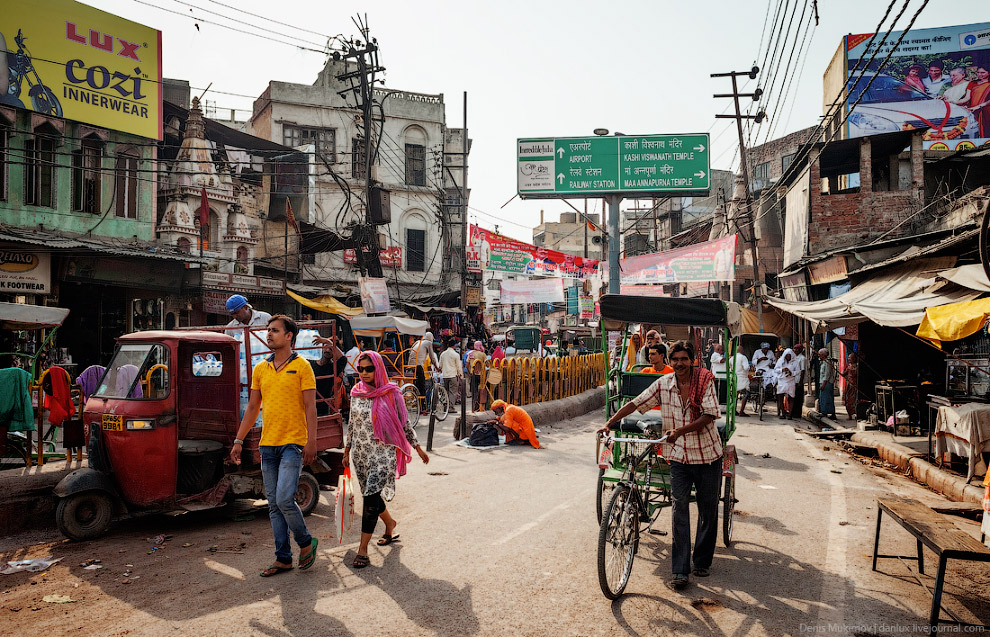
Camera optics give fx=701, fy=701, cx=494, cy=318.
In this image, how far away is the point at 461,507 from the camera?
7684 mm

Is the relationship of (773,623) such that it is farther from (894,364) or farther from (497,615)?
(894,364)

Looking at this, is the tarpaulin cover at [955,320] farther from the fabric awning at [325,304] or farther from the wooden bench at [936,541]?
the fabric awning at [325,304]

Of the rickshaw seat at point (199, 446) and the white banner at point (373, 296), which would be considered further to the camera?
the white banner at point (373, 296)

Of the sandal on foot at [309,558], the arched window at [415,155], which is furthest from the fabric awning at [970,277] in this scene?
the arched window at [415,155]

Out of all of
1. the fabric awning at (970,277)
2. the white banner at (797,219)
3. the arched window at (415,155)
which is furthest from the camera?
the arched window at (415,155)

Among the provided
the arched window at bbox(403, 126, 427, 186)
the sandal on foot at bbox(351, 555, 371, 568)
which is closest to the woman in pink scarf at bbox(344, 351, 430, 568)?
the sandal on foot at bbox(351, 555, 371, 568)

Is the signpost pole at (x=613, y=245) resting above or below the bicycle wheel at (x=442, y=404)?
above

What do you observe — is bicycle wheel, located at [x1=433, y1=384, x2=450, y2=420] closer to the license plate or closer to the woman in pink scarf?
the license plate

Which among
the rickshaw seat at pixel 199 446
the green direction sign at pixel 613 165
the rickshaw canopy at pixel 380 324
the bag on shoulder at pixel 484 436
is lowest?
the bag on shoulder at pixel 484 436

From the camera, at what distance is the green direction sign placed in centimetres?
2291

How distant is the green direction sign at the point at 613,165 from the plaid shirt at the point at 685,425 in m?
18.3

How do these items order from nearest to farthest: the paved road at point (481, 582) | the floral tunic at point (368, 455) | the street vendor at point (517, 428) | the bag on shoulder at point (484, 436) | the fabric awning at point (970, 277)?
the paved road at point (481, 582) → the floral tunic at point (368, 455) → the fabric awning at point (970, 277) → the bag on shoulder at point (484, 436) → the street vendor at point (517, 428)

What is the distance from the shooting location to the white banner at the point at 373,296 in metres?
22.6

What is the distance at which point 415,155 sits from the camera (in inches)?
1575
